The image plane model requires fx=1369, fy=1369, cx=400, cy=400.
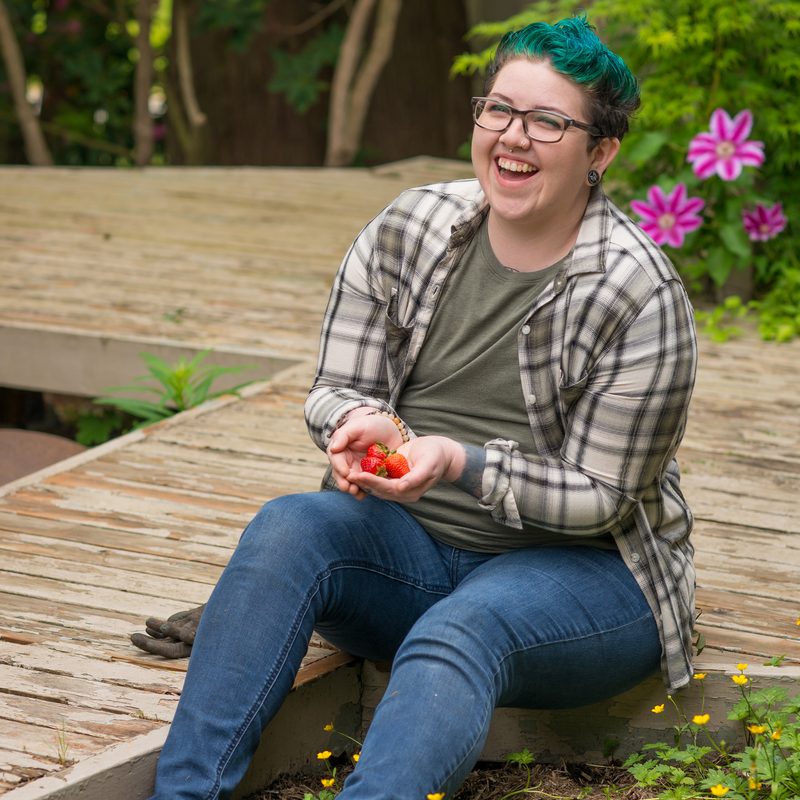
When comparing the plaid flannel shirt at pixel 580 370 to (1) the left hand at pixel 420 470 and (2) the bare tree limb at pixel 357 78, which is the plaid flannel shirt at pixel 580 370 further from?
(2) the bare tree limb at pixel 357 78

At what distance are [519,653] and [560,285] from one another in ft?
1.90

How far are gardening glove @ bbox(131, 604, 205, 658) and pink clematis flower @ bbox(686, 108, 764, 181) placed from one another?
3107mm

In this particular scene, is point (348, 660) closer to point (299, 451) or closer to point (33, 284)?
point (299, 451)

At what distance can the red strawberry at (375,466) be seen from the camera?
2109 mm

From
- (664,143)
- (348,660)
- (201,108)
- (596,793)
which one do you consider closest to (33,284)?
(664,143)

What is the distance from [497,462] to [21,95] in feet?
27.4

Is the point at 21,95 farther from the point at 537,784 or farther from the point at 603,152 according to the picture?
the point at 537,784

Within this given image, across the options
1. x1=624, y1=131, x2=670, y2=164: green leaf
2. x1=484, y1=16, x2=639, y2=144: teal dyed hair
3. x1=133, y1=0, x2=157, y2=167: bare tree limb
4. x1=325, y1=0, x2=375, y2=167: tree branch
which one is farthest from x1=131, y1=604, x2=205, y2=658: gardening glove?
x1=133, y1=0, x2=157, y2=167: bare tree limb

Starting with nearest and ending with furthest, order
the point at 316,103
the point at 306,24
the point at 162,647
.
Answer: the point at 162,647 < the point at 306,24 < the point at 316,103

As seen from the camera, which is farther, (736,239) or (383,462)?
(736,239)

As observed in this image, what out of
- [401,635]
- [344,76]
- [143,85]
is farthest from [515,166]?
[143,85]

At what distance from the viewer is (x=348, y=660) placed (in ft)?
7.95

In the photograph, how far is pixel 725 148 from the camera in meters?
4.93

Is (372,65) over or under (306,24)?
under
